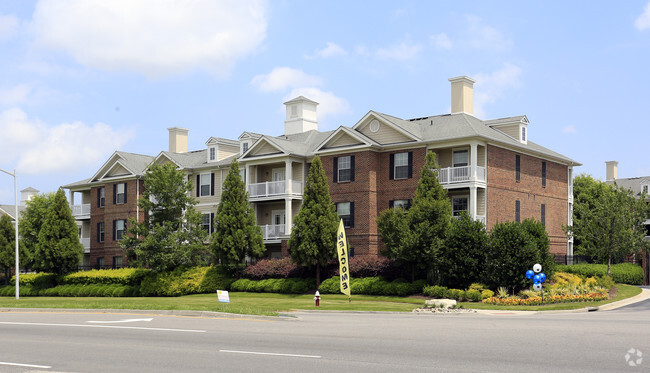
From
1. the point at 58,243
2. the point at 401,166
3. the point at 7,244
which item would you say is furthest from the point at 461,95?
the point at 7,244

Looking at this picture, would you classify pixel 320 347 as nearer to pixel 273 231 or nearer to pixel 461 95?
pixel 273 231

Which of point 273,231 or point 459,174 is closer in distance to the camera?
point 459,174

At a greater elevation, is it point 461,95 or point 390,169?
point 461,95

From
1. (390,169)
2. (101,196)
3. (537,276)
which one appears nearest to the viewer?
(537,276)

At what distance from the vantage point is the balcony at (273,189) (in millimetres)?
48156

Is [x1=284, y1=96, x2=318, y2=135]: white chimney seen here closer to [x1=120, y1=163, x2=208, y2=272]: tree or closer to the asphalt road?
[x1=120, y1=163, x2=208, y2=272]: tree

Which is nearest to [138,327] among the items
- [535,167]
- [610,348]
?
[610,348]

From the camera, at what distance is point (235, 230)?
44875 millimetres

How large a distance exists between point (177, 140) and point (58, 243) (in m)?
14.4

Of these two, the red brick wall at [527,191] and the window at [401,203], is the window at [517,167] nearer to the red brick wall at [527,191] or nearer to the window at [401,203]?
the red brick wall at [527,191]

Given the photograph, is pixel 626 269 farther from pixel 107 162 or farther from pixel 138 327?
pixel 107 162

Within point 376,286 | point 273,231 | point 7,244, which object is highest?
point 273,231

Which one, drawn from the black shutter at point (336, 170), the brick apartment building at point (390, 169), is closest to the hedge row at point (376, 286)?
the brick apartment building at point (390, 169)

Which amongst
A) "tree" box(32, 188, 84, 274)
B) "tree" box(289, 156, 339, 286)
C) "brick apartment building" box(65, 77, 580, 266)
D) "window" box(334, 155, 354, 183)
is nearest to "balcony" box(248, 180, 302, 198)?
"brick apartment building" box(65, 77, 580, 266)
